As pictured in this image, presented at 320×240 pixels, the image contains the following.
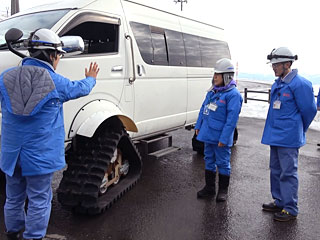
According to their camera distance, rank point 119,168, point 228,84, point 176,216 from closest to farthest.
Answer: point 176,216
point 228,84
point 119,168

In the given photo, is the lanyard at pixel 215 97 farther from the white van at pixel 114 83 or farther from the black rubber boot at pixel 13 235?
the black rubber boot at pixel 13 235

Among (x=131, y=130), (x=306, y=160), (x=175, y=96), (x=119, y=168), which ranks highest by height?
(x=175, y=96)

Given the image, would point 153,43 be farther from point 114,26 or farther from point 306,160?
point 306,160

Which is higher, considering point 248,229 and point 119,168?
point 119,168

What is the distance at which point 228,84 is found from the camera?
13.7 ft

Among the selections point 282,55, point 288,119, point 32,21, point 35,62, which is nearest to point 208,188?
point 288,119

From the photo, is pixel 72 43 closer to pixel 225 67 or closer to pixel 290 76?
pixel 225 67

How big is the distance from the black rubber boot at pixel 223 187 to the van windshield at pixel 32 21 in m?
2.78

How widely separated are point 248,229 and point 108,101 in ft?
7.21

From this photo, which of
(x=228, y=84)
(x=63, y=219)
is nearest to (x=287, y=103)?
(x=228, y=84)

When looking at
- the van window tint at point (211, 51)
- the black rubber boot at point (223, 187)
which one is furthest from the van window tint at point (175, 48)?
the black rubber boot at point (223, 187)

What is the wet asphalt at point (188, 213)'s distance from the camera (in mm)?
3492

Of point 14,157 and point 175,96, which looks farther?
point 175,96

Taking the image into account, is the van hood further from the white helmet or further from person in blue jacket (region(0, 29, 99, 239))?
the white helmet
